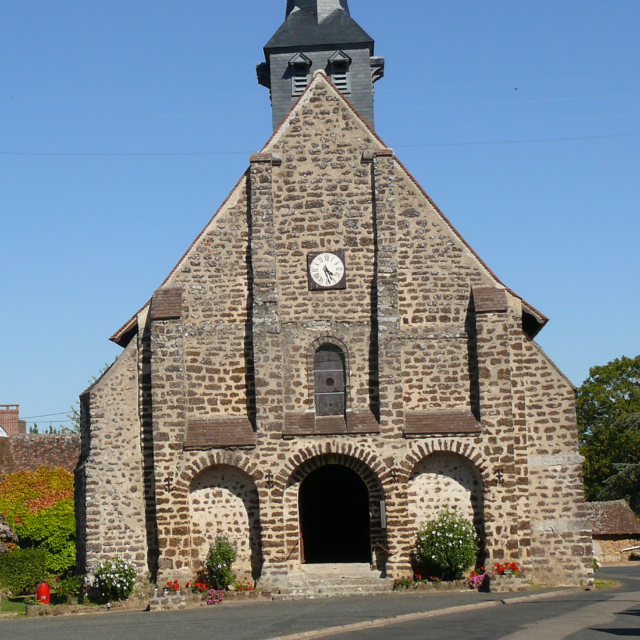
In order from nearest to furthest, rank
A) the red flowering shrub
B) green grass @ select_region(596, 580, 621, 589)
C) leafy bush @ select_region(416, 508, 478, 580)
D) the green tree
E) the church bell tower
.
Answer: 1. the red flowering shrub
2. leafy bush @ select_region(416, 508, 478, 580)
3. green grass @ select_region(596, 580, 621, 589)
4. the church bell tower
5. the green tree

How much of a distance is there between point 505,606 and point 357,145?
32.8 ft

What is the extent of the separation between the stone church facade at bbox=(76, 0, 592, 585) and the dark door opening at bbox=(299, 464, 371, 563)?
2029 millimetres

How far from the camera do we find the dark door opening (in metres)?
21.1

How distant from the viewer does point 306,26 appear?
26500 millimetres

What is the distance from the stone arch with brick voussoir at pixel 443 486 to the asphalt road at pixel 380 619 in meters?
1.79

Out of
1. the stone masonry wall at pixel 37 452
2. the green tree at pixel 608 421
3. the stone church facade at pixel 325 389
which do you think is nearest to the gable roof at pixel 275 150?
the stone church facade at pixel 325 389

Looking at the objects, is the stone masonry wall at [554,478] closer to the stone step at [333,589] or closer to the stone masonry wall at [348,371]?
the stone masonry wall at [348,371]

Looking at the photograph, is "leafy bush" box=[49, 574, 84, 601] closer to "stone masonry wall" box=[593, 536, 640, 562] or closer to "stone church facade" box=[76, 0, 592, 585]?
"stone church facade" box=[76, 0, 592, 585]

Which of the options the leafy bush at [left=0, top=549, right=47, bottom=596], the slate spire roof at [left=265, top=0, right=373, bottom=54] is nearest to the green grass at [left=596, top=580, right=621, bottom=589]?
the leafy bush at [left=0, top=549, right=47, bottom=596]

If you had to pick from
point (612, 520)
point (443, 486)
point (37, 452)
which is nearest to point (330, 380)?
point (443, 486)

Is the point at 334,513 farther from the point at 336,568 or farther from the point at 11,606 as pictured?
the point at 11,606

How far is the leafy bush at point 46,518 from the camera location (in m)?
25.1

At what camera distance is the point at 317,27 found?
26406 millimetres

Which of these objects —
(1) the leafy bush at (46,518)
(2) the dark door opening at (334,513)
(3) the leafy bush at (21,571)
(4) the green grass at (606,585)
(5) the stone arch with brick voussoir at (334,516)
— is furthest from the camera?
(1) the leafy bush at (46,518)
